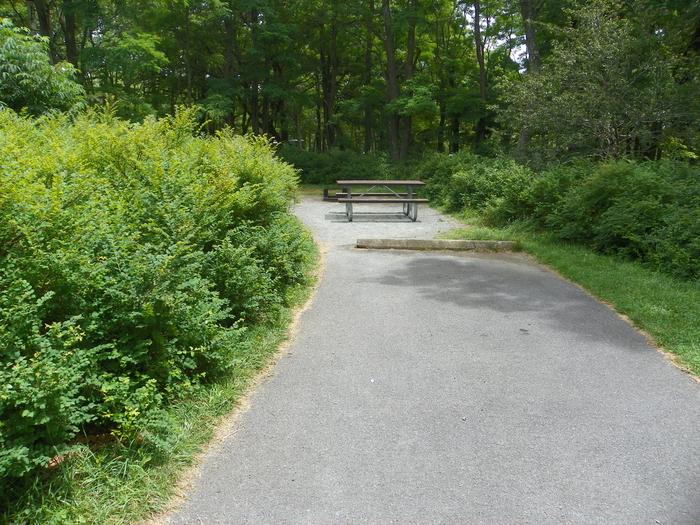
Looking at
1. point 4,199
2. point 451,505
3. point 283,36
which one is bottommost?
point 451,505

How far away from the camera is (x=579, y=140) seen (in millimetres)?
13570

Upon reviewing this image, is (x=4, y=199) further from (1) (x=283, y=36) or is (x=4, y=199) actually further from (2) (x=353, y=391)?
(1) (x=283, y=36)

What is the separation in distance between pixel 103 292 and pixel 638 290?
610 cm

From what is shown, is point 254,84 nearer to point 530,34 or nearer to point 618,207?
point 530,34

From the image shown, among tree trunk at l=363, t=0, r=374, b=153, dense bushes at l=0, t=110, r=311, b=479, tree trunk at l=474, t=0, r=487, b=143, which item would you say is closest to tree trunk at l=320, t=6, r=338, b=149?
tree trunk at l=363, t=0, r=374, b=153

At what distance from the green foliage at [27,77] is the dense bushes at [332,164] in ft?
51.8

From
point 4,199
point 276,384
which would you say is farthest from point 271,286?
point 4,199

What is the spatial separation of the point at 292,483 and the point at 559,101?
519 inches

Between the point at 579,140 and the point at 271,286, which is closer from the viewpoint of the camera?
the point at 271,286

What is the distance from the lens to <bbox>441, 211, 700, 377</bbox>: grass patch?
194 inches

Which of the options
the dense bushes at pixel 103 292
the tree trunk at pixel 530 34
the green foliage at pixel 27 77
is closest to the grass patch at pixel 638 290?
the dense bushes at pixel 103 292

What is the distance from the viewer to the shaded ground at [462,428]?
2.63m

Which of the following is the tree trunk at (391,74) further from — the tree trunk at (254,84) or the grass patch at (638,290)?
the grass patch at (638,290)

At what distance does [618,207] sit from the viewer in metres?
8.81
